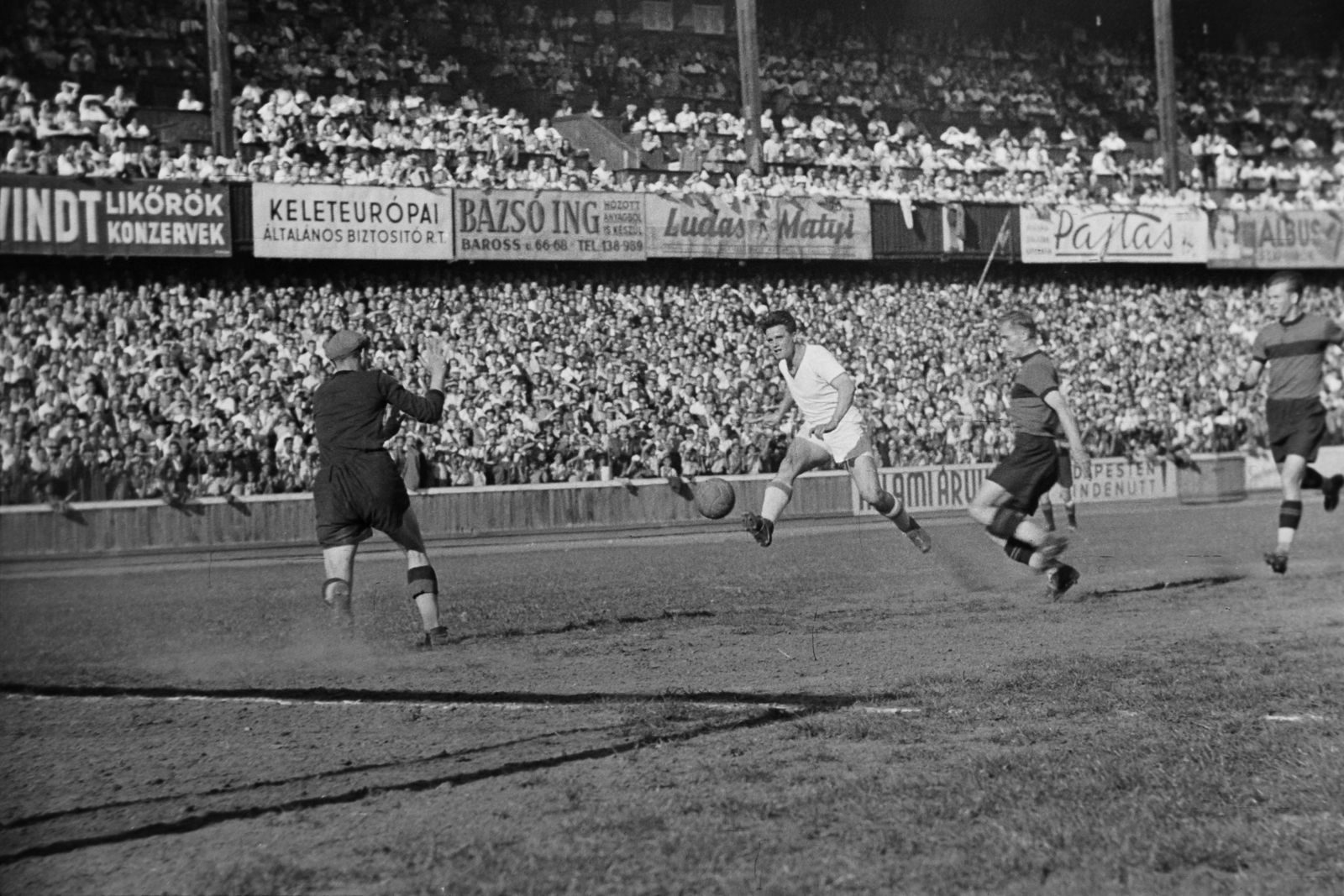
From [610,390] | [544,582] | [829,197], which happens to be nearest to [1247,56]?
[829,197]

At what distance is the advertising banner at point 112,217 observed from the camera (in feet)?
72.3

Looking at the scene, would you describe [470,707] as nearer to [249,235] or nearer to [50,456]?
[50,456]

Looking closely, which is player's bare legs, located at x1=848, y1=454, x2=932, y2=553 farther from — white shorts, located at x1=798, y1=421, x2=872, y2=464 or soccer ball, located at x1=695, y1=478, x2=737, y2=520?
soccer ball, located at x1=695, y1=478, x2=737, y2=520

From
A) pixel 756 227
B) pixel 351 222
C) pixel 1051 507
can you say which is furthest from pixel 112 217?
A: pixel 1051 507

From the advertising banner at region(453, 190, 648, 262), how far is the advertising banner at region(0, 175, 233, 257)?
420 centimetres

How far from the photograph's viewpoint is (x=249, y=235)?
23.8 m

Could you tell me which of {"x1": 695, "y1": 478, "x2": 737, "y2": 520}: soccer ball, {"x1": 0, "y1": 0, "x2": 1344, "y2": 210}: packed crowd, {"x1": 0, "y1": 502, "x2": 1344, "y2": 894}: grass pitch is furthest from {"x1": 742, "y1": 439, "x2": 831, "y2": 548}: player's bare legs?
{"x1": 0, "y1": 0, "x2": 1344, "y2": 210}: packed crowd

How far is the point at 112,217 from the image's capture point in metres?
22.7

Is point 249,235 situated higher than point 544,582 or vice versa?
point 249,235

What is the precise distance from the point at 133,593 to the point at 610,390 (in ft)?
30.8

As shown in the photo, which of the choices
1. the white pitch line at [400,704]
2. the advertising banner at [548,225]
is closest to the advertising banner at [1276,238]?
the advertising banner at [548,225]

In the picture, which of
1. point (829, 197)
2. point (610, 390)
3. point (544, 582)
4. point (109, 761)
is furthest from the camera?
point (829, 197)

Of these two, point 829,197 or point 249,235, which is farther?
point 829,197

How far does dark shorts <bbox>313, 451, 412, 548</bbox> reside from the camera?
8555mm
